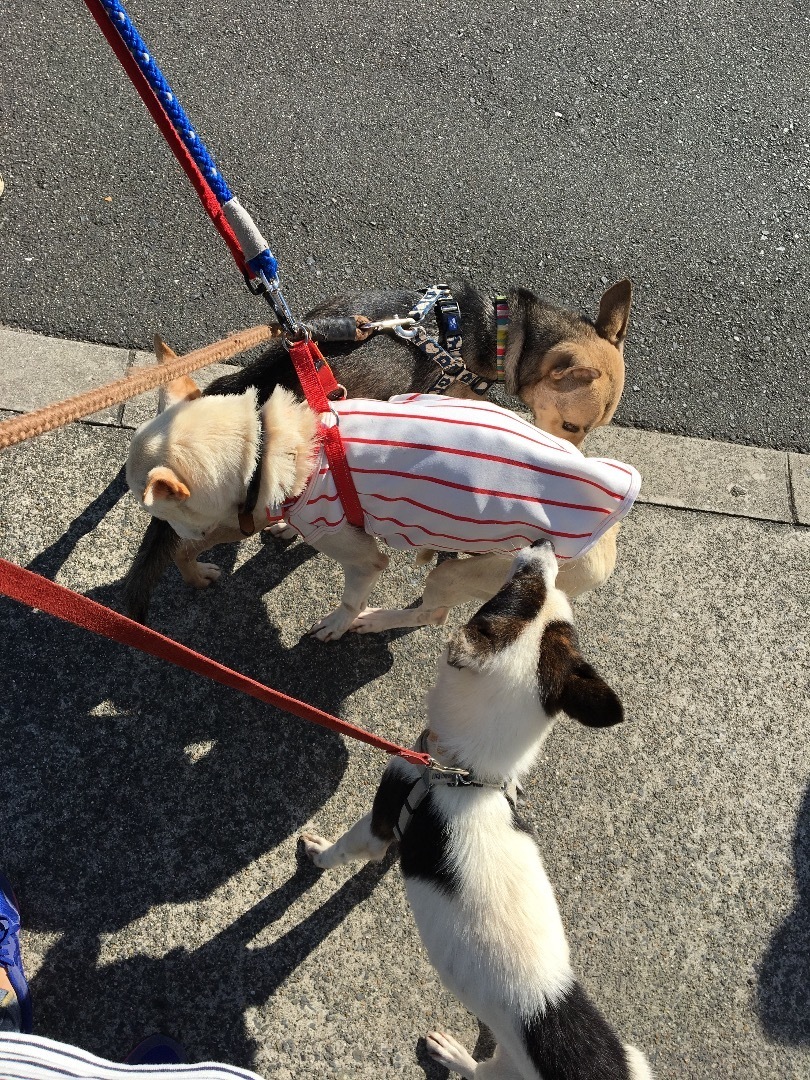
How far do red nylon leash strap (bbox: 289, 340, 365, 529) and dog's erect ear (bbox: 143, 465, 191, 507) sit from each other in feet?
1.73

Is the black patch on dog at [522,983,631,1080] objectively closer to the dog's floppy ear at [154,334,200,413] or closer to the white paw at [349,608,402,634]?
the white paw at [349,608,402,634]

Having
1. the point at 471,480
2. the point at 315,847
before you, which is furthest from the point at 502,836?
the point at 471,480

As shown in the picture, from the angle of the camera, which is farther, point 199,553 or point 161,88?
point 199,553

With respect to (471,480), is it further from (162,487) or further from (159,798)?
(159,798)

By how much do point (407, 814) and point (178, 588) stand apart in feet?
4.89

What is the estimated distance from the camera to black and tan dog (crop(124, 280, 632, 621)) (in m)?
2.89

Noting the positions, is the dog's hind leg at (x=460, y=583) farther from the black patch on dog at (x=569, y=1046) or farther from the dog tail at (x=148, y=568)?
the black patch on dog at (x=569, y=1046)

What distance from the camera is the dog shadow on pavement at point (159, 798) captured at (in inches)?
102

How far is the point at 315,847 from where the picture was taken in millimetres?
2801

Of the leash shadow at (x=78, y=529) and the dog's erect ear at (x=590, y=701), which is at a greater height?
the leash shadow at (x=78, y=529)

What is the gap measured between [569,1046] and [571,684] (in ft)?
3.22

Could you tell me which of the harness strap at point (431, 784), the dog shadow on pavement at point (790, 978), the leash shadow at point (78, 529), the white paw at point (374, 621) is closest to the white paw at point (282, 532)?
the white paw at point (374, 621)

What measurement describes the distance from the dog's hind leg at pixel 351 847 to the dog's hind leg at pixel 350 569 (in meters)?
0.82

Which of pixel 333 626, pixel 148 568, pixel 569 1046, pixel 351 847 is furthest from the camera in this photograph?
pixel 333 626
